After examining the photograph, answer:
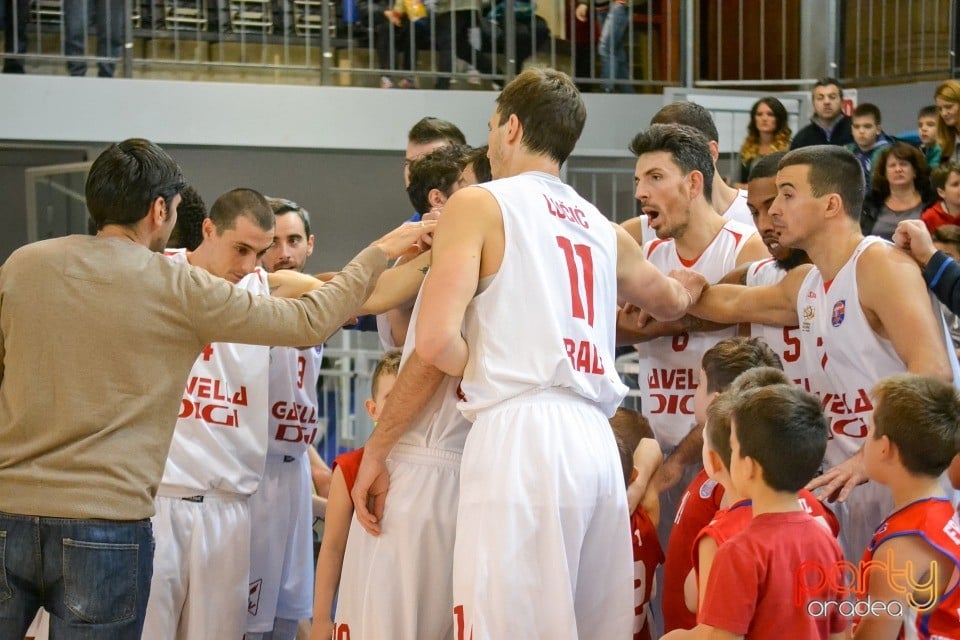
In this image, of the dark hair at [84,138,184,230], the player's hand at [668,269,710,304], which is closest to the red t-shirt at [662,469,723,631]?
the player's hand at [668,269,710,304]

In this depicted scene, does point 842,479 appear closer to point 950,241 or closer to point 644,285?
point 644,285

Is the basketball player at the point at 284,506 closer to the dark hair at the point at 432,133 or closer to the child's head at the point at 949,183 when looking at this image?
the dark hair at the point at 432,133

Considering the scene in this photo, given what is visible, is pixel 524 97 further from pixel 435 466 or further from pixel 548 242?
pixel 435 466

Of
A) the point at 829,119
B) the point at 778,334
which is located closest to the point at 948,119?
the point at 829,119

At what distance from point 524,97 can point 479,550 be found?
122cm

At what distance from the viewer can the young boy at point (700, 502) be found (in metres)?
3.73

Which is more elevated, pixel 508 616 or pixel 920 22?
pixel 920 22

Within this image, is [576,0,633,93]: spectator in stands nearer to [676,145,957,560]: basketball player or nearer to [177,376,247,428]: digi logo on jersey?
[676,145,957,560]: basketball player

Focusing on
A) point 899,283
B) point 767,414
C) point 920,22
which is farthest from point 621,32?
point 767,414

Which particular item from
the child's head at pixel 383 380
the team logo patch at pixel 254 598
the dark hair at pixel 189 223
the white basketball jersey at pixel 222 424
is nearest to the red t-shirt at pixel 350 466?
the child's head at pixel 383 380

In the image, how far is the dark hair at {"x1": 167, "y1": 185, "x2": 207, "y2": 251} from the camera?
486cm

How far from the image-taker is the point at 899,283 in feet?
12.2

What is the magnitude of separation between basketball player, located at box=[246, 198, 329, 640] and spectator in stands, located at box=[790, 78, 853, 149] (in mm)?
5648

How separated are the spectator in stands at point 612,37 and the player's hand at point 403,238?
23.9 ft
